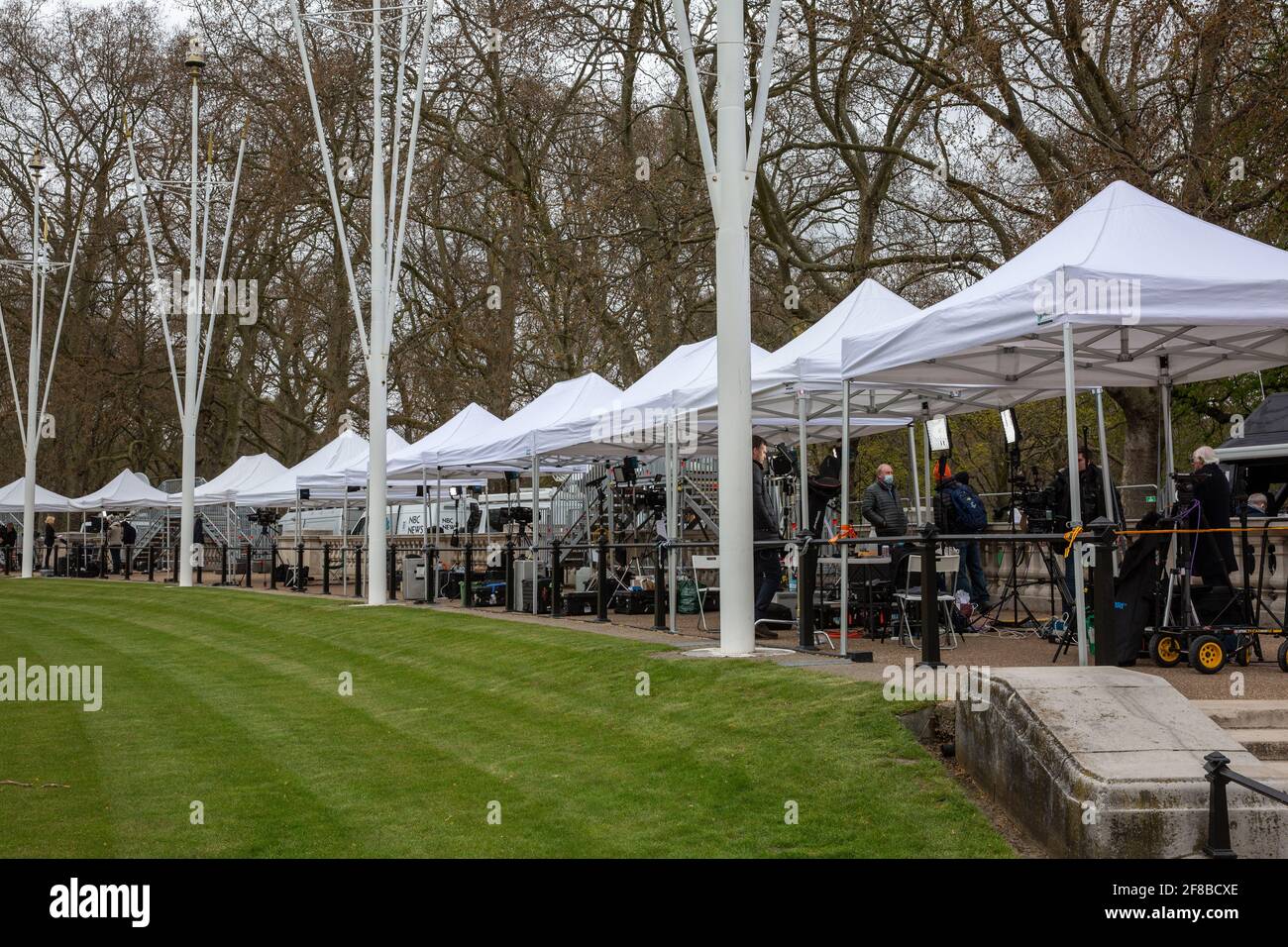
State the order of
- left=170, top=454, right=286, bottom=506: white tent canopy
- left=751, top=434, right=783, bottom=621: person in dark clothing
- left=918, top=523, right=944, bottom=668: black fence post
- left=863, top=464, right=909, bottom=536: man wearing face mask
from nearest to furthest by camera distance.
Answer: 1. left=918, top=523, right=944, bottom=668: black fence post
2. left=751, top=434, right=783, bottom=621: person in dark clothing
3. left=863, top=464, right=909, bottom=536: man wearing face mask
4. left=170, top=454, right=286, bottom=506: white tent canopy

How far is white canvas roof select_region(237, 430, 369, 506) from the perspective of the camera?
3369 cm

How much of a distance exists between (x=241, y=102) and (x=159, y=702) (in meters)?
29.1

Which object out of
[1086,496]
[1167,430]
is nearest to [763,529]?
[1086,496]

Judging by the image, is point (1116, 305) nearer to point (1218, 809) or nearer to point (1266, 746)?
point (1266, 746)

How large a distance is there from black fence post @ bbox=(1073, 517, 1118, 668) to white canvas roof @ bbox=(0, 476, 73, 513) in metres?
42.3

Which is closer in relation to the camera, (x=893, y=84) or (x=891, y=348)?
(x=891, y=348)

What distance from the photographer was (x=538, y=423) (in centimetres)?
2300

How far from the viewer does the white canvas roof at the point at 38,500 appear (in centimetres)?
4484

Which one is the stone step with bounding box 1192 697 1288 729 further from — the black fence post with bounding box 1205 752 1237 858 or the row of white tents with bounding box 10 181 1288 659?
the black fence post with bounding box 1205 752 1237 858

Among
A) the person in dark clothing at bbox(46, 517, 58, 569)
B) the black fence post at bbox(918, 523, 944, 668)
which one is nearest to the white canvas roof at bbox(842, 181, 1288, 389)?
the black fence post at bbox(918, 523, 944, 668)

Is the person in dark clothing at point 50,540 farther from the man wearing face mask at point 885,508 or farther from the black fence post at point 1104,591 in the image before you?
the black fence post at point 1104,591
